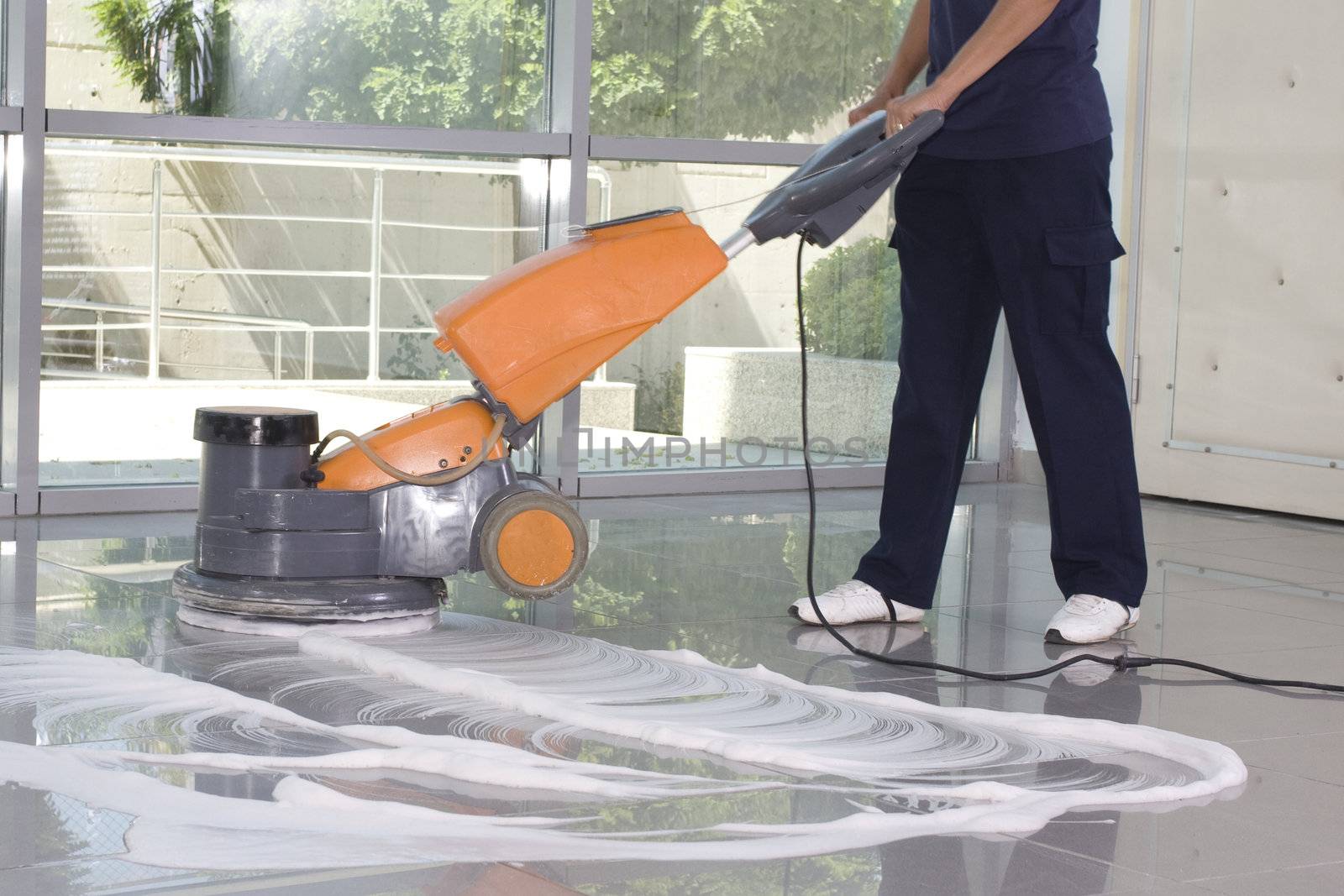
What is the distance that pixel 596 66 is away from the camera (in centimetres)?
418

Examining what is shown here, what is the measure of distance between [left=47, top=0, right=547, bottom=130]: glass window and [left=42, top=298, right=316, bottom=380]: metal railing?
444 millimetres

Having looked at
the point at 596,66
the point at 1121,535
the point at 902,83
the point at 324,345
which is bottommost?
the point at 1121,535

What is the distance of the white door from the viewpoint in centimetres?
427

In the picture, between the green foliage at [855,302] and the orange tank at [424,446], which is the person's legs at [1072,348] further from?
the green foliage at [855,302]

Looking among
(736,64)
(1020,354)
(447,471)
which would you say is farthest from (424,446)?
(736,64)

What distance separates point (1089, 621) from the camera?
2.57m

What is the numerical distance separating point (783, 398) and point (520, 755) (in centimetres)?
296

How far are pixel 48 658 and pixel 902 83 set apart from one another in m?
1.62

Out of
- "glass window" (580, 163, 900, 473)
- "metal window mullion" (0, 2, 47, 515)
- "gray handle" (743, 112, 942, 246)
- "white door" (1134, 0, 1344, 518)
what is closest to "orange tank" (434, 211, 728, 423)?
"gray handle" (743, 112, 942, 246)

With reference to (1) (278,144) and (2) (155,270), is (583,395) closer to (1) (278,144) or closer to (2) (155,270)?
(1) (278,144)

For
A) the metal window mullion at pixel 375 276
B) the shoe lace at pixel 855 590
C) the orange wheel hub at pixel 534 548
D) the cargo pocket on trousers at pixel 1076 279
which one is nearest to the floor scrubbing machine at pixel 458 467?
the orange wheel hub at pixel 534 548

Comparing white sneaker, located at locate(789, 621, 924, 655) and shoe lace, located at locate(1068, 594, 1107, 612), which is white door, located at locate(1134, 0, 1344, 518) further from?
white sneaker, located at locate(789, 621, 924, 655)

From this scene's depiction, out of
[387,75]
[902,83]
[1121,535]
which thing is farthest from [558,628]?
[387,75]

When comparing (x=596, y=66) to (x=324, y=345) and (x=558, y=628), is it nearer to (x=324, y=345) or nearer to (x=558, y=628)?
(x=324, y=345)
